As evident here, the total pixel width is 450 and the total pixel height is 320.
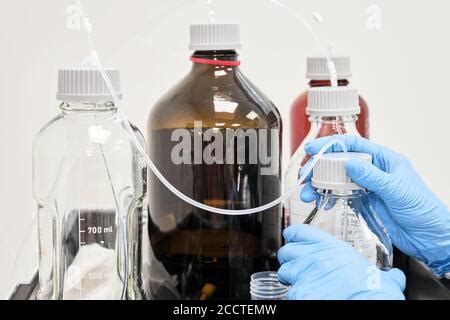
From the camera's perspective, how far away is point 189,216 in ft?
3.35

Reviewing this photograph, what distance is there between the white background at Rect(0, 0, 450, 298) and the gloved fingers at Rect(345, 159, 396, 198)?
62cm

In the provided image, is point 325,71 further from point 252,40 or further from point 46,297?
point 46,297

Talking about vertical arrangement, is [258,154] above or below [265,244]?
above

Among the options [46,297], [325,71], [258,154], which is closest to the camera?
[46,297]

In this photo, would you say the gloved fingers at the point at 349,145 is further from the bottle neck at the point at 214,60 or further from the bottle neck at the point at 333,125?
the bottle neck at the point at 214,60

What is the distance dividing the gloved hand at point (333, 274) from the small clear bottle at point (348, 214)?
2cm

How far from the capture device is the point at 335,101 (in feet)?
3.33

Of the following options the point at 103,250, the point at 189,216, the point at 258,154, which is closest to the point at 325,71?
the point at 258,154

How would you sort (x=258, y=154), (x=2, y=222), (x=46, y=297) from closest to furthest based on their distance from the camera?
(x=46, y=297)
(x=258, y=154)
(x=2, y=222)

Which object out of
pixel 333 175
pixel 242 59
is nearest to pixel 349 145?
pixel 333 175

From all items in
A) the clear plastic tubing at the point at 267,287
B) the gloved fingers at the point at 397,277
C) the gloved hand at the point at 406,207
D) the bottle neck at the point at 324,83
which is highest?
the bottle neck at the point at 324,83

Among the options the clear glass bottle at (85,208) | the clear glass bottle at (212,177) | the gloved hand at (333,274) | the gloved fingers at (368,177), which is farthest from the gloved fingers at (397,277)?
the clear glass bottle at (85,208)

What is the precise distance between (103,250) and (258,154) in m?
0.30

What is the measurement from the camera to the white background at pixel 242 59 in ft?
4.63
